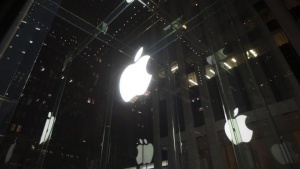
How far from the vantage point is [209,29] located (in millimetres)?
4086

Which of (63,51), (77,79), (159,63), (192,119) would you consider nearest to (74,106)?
(77,79)

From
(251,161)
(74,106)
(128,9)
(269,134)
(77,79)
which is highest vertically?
(128,9)

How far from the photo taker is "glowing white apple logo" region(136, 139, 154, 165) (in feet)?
20.5

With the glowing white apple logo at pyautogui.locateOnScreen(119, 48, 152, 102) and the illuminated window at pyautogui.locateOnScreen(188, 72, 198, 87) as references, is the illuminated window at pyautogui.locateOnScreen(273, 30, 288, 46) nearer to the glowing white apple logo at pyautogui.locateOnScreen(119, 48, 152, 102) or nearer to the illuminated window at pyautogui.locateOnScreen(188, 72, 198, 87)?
the illuminated window at pyautogui.locateOnScreen(188, 72, 198, 87)

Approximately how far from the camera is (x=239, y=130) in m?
3.09

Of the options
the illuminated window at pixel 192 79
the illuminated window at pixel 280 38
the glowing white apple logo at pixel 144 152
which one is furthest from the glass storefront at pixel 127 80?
the illuminated window at pixel 192 79

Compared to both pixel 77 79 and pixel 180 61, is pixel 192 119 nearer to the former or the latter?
pixel 180 61

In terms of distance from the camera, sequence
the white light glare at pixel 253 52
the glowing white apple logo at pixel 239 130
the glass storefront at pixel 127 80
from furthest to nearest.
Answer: the white light glare at pixel 253 52, the glass storefront at pixel 127 80, the glowing white apple logo at pixel 239 130

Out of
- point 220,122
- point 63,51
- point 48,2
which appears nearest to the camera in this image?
point 48,2

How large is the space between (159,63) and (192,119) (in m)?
3.11

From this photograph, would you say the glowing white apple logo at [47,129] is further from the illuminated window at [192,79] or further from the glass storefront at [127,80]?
the illuminated window at [192,79]

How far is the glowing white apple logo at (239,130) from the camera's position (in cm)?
289

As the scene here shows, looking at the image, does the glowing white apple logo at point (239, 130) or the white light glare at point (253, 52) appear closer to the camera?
the glowing white apple logo at point (239, 130)

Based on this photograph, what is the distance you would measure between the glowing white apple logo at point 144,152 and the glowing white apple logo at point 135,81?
3.43m
